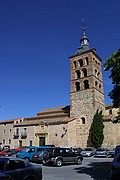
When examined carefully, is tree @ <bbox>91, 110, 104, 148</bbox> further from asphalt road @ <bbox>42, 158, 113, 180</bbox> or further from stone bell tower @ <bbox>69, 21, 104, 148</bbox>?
asphalt road @ <bbox>42, 158, 113, 180</bbox>

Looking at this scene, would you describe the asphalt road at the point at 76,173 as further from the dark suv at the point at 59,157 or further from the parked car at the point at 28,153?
the parked car at the point at 28,153

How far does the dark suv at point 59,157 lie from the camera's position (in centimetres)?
1780

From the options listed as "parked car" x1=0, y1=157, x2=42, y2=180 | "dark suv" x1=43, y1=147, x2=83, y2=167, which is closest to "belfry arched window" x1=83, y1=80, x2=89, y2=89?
"dark suv" x1=43, y1=147, x2=83, y2=167

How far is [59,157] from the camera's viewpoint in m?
18.1

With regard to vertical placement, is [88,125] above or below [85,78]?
below

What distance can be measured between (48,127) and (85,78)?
12343mm

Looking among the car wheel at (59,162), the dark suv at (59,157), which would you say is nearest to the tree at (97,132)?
the dark suv at (59,157)

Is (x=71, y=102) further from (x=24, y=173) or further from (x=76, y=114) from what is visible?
(x=24, y=173)

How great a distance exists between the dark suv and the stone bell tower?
1917 cm

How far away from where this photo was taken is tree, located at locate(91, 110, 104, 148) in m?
35.4

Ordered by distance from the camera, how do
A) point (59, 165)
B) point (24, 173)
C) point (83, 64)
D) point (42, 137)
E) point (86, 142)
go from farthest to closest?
point (83, 64) < point (42, 137) < point (86, 142) < point (59, 165) < point (24, 173)

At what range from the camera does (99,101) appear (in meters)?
41.5

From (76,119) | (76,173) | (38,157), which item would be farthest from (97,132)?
(76,173)

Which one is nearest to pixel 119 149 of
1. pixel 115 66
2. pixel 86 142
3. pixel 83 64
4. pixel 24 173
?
pixel 115 66
